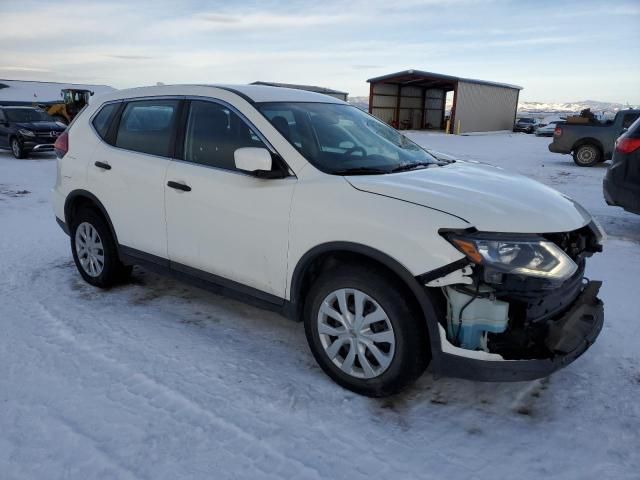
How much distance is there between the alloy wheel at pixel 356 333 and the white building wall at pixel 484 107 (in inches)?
1285

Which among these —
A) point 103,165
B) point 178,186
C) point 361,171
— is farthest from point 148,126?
point 361,171

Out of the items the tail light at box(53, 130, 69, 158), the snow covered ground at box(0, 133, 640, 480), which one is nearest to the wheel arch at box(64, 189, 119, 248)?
the tail light at box(53, 130, 69, 158)

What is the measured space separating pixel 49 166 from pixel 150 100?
10776mm

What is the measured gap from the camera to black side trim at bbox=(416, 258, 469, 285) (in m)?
2.57

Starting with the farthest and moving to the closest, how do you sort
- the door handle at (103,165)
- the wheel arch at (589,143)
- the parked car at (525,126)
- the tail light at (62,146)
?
the parked car at (525,126) → the wheel arch at (589,143) → the tail light at (62,146) → the door handle at (103,165)

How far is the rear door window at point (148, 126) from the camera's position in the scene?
3975 millimetres

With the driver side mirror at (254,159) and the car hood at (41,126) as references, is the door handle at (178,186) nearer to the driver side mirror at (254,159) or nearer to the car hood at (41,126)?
the driver side mirror at (254,159)

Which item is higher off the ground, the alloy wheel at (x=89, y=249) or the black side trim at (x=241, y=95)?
the black side trim at (x=241, y=95)

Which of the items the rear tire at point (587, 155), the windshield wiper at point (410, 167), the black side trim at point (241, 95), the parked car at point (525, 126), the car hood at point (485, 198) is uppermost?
the black side trim at point (241, 95)

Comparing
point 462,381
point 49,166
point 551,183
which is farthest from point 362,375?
point 49,166

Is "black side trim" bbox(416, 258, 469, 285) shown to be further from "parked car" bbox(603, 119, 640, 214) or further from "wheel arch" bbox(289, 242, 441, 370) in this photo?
"parked car" bbox(603, 119, 640, 214)

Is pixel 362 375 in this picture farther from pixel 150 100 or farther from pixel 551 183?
pixel 551 183

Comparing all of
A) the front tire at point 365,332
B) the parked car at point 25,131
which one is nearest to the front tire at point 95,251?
the front tire at point 365,332

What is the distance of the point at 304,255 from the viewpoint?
309 cm
